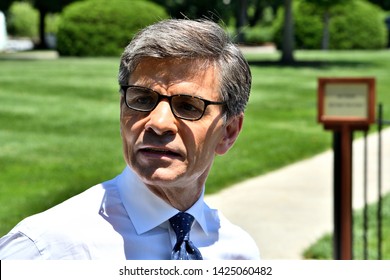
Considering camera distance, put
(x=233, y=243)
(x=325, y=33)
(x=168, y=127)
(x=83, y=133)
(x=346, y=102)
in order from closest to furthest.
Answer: (x=168, y=127), (x=233, y=243), (x=346, y=102), (x=83, y=133), (x=325, y=33)

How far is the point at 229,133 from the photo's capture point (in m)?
1.90

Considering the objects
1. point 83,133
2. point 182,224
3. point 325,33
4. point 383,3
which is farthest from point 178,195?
point 383,3

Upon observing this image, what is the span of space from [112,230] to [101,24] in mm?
26477

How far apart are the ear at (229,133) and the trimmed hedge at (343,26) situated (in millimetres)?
34705

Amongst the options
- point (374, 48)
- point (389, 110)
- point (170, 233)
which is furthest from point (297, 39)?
point (170, 233)

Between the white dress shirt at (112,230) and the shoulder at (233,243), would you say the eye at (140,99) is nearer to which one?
the white dress shirt at (112,230)

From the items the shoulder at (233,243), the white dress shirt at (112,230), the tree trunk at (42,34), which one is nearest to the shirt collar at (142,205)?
the white dress shirt at (112,230)

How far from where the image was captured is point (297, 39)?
3888 centimetres

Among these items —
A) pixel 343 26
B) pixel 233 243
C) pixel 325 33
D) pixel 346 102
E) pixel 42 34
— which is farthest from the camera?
pixel 42 34

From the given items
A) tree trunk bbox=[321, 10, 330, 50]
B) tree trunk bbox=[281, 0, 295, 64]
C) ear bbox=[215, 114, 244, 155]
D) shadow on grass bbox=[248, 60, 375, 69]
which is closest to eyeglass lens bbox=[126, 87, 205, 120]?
ear bbox=[215, 114, 244, 155]

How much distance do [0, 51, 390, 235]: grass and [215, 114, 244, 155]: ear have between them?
4630 mm

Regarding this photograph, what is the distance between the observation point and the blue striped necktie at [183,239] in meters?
1.78

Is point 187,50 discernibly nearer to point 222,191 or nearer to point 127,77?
point 127,77

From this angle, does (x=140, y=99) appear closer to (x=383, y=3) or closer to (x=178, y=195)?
(x=178, y=195)
